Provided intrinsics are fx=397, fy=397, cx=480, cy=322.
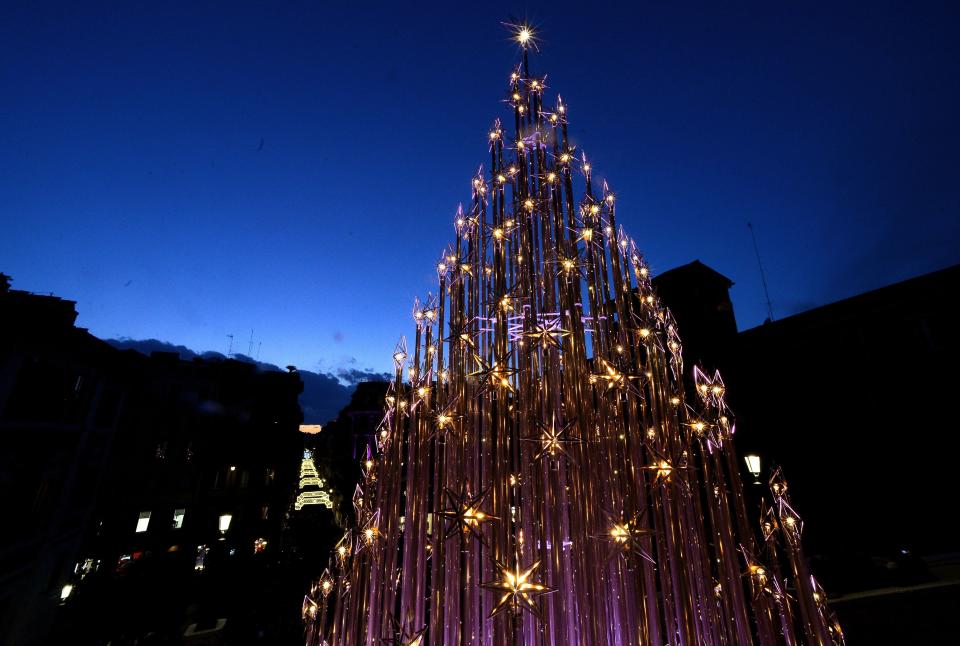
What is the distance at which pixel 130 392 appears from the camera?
56.8 feet

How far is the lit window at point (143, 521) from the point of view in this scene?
61.3 ft

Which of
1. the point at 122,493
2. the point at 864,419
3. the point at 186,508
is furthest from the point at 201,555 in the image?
the point at 864,419

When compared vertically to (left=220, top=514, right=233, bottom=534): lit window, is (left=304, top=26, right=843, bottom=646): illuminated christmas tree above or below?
above

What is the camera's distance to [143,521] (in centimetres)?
1889

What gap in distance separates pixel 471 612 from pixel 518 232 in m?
2.49

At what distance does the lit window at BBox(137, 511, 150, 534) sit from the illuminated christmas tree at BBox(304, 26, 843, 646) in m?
22.4

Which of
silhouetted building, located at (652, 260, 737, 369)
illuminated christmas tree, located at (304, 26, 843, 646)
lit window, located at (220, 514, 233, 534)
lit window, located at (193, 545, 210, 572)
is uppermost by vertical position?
silhouetted building, located at (652, 260, 737, 369)

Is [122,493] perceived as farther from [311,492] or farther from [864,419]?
[311,492]

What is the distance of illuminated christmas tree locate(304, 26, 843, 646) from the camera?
2.10 meters

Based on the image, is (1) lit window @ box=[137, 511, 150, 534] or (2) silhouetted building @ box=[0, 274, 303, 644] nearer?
(2) silhouetted building @ box=[0, 274, 303, 644]

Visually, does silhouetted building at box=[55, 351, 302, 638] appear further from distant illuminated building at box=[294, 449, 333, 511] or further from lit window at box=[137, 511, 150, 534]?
distant illuminated building at box=[294, 449, 333, 511]

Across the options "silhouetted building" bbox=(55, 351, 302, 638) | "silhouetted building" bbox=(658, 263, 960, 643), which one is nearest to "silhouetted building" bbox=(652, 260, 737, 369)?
"silhouetted building" bbox=(658, 263, 960, 643)

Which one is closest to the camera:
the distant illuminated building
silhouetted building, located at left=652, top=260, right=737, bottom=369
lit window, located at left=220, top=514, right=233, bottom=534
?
silhouetted building, located at left=652, top=260, right=737, bottom=369

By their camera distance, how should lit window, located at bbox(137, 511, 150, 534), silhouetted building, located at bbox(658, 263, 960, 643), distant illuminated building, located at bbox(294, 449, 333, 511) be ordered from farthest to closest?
distant illuminated building, located at bbox(294, 449, 333, 511)
lit window, located at bbox(137, 511, 150, 534)
silhouetted building, located at bbox(658, 263, 960, 643)
